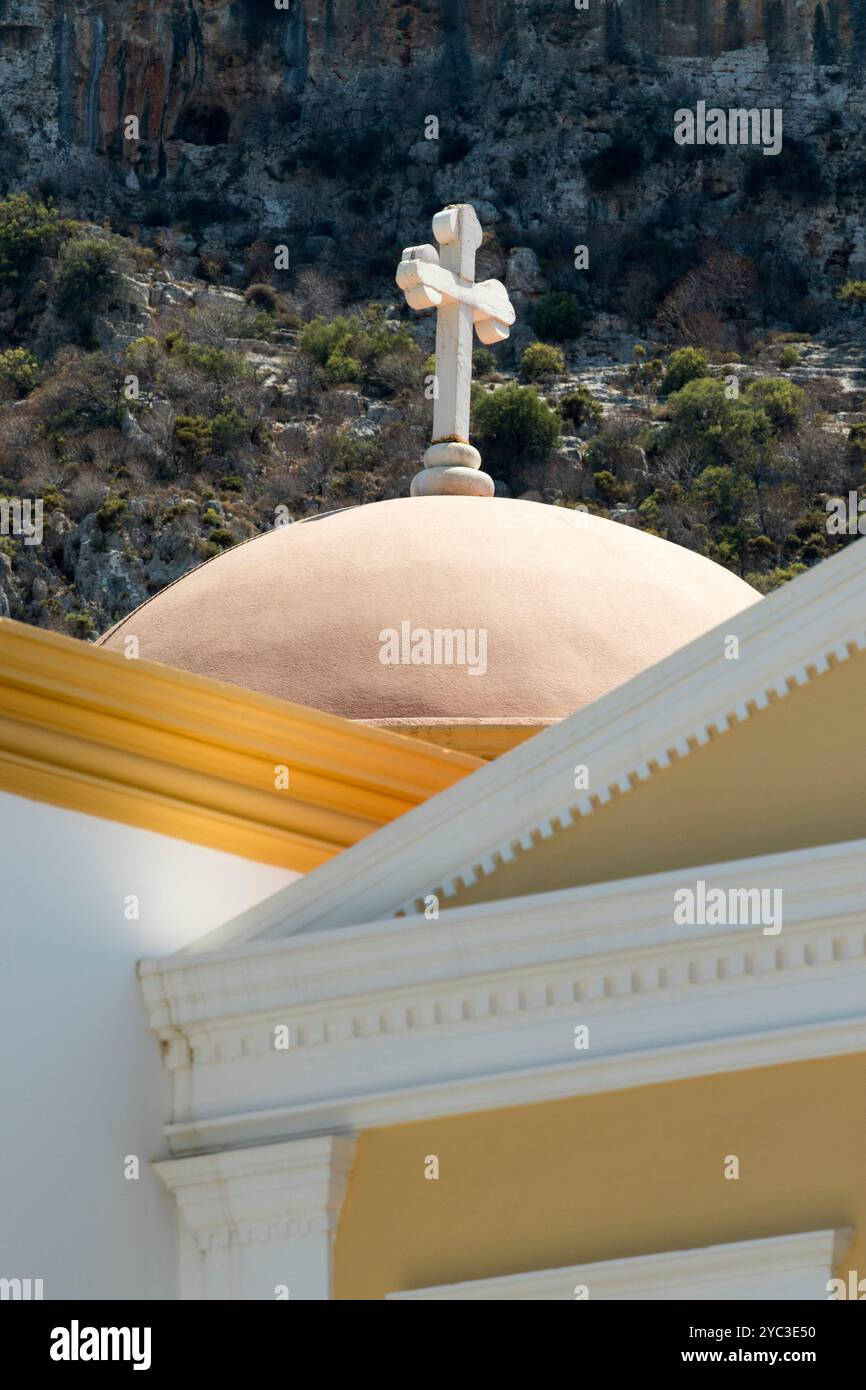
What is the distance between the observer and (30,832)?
6535mm

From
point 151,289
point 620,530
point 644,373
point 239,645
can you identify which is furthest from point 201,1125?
point 151,289

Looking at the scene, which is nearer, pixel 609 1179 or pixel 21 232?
pixel 609 1179

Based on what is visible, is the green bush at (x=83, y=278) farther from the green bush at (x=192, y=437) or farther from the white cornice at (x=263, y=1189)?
the white cornice at (x=263, y=1189)

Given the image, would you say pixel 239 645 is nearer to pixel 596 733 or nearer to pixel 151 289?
pixel 596 733

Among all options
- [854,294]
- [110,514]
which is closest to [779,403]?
[854,294]

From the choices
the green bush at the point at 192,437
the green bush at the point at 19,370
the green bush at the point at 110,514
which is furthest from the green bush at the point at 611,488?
the green bush at the point at 19,370

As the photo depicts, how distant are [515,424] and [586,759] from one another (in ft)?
Result: 149

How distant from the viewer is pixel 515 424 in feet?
169

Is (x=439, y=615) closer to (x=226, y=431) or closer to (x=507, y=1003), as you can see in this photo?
(x=507, y=1003)

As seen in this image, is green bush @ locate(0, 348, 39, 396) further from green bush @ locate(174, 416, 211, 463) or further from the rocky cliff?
the rocky cliff

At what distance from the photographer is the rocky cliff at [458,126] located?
2495 inches

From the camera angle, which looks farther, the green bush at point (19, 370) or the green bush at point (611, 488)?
the green bush at point (19, 370)

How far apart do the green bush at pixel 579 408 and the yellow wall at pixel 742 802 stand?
1872 inches

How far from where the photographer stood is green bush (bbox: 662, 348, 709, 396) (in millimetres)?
55062
